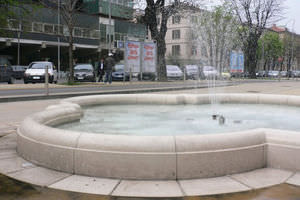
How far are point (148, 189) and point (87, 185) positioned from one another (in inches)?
26.5

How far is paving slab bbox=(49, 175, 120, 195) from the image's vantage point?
3.55m

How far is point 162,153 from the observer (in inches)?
150

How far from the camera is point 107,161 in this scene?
3879mm

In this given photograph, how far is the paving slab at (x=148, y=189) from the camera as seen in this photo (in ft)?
11.3

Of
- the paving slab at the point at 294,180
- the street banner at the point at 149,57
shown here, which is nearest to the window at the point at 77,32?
the street banner at the point at 149,57

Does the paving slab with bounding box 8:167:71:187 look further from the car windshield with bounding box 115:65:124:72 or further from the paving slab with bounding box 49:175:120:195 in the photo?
the car windshield with bounding box 115:65:124:72

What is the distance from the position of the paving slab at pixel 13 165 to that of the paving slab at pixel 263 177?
2.63 m

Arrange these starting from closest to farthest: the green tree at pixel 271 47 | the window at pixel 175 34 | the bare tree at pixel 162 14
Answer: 1. the bare tree at pixel 162 14
2. the green tree at pixel 271 47
3. the window at pixel 175 34

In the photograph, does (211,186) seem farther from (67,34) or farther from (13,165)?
(67,34)

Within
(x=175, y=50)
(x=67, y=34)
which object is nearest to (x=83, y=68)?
(x=67, y=34)

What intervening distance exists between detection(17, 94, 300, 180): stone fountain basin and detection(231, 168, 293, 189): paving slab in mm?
83

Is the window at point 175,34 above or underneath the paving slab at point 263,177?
above

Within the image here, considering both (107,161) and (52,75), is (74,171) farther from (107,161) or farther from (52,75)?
(52,75)

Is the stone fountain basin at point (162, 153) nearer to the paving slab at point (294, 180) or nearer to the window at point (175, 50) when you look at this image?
the paving slab at point (294, 180)
